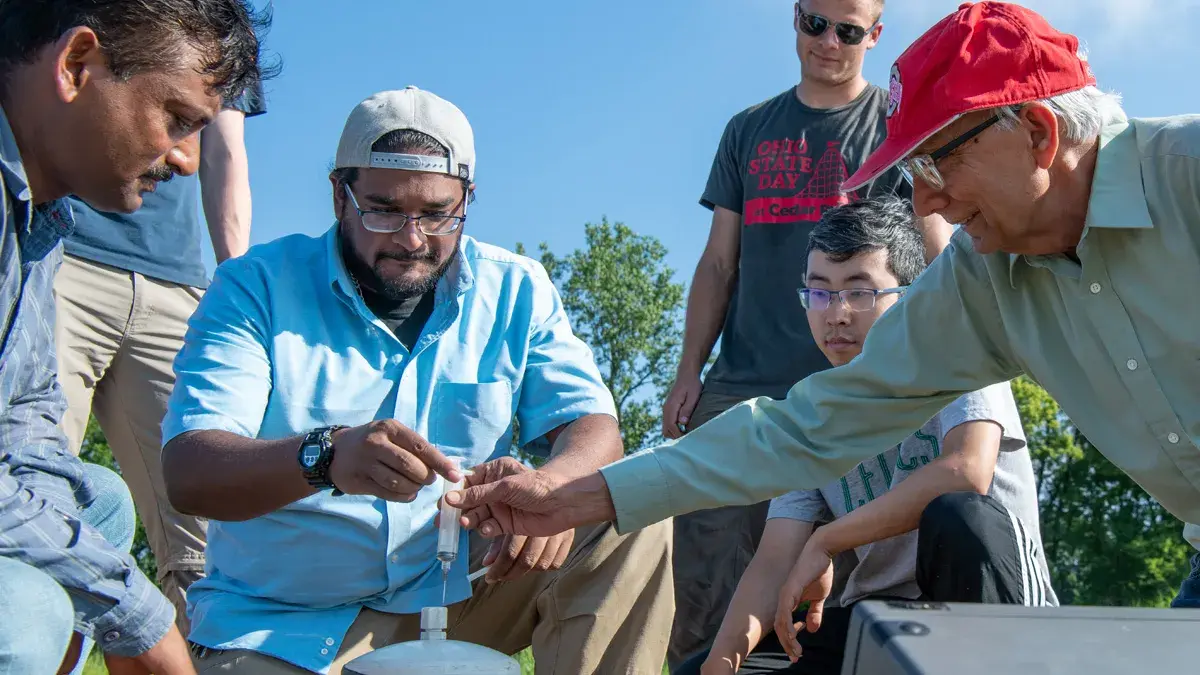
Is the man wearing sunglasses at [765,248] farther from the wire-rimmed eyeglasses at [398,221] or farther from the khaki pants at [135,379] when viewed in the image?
the khaki pants at [135,379]

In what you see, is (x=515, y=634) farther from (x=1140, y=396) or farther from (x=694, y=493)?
(x=1140, y=396)

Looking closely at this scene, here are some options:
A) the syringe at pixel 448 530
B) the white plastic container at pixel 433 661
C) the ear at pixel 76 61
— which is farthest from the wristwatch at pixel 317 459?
the ear at pixel 76 61

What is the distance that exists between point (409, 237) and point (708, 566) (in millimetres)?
1758

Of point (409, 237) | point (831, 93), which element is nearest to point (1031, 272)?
point (409, 237)

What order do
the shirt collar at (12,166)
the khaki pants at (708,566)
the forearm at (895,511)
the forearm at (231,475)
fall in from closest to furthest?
the shirt collar at (12,166) → the forearm at (231,475) → the forearm at (895,511) → the khaki pants at (708,566)

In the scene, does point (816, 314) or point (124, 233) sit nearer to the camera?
point (816, 314)

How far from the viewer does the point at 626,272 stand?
41750 millimetres

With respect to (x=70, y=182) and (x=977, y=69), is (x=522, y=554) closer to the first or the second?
(x=70, y=182)

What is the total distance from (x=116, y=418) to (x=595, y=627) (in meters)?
1.93

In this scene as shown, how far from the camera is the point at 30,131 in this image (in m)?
2.38

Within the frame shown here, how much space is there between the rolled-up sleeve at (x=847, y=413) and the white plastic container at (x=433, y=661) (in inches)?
16.6

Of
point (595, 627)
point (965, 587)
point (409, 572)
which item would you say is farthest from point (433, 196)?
point (965, 587)

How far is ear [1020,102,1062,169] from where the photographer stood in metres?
2.42

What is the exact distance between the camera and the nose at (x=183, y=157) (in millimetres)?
2594
